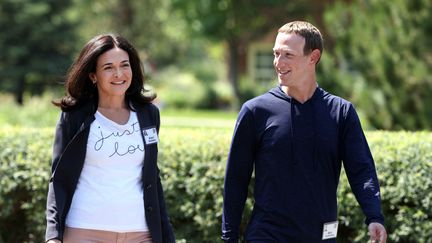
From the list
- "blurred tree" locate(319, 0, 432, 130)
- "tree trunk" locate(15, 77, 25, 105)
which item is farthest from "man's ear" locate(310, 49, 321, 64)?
"tree trunk" locate(15, 77, 25, 105)

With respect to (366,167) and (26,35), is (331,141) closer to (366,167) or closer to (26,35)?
(366,167)

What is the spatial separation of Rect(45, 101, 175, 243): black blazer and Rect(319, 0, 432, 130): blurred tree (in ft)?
33.6

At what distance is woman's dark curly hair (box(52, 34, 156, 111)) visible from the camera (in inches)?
151

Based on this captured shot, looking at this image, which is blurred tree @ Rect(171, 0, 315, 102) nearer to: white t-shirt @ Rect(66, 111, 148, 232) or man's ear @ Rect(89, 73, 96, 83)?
man's ear @ Rect(89, 73, 96, 83)

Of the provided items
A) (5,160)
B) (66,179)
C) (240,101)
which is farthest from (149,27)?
(66,179)

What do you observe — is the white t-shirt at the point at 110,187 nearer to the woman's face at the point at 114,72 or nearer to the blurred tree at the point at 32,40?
the woman's face at the point at 114,72

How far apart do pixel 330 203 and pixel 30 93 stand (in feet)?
71.3

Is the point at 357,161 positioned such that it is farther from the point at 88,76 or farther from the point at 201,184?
the point at 201,184

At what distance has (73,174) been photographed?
3.69 meters

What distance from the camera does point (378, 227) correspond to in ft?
11.8

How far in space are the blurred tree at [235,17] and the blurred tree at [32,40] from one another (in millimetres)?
4783

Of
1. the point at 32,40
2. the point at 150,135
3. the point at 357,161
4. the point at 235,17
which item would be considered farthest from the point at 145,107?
the point at 235,17

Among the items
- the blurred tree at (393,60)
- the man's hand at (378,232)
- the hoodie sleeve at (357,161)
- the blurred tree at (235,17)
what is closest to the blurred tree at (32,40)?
the blurred tree at (235,17)

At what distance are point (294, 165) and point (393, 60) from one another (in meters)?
10.6
